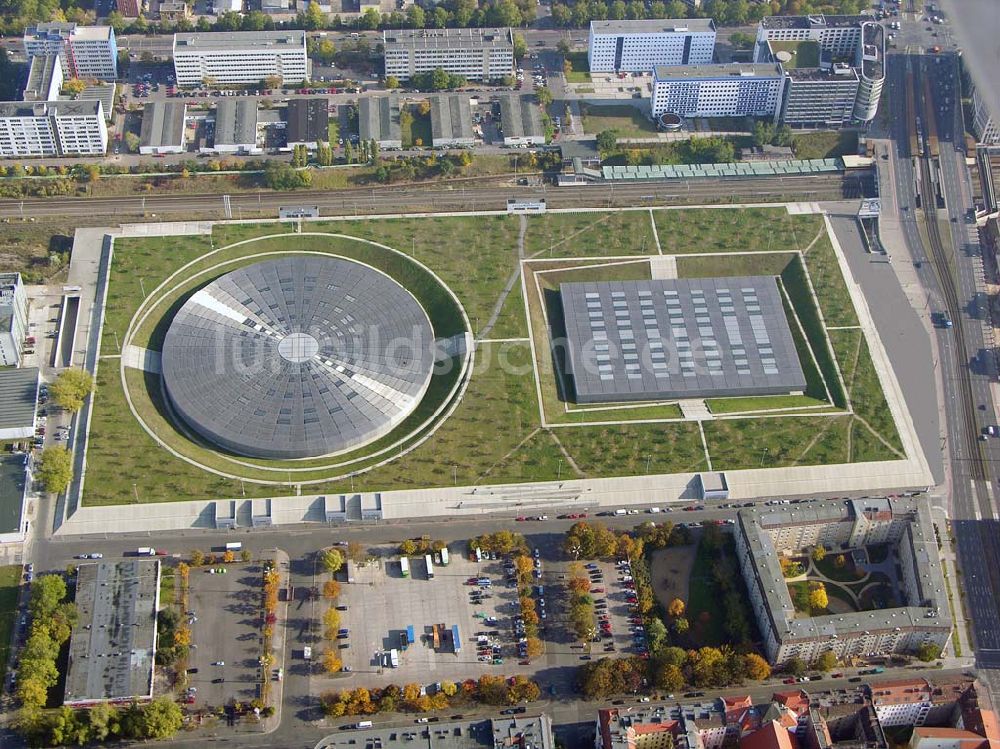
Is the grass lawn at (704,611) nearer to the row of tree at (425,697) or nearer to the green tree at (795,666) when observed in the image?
the green tree at (795,666)

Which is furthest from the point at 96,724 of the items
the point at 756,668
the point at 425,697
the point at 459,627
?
the point at 756,668

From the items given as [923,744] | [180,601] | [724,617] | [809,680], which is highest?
[180,601]

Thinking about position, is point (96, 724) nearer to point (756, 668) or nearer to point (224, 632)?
point (224, 632)

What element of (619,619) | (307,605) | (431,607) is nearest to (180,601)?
(307,605)

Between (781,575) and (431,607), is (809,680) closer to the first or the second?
(781,575)

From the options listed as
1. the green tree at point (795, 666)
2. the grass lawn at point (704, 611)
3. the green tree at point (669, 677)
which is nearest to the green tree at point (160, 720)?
the green tree at point (669, 677)

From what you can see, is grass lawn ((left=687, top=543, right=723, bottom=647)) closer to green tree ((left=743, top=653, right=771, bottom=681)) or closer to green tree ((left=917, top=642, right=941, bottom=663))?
green tree ((left=743, top=653, right=771, bottom=681))

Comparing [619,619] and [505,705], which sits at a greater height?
[619,619]

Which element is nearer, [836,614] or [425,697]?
[425,697]
